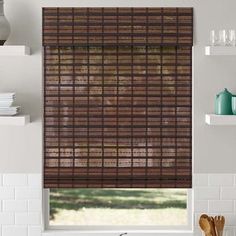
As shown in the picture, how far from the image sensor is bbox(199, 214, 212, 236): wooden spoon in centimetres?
446

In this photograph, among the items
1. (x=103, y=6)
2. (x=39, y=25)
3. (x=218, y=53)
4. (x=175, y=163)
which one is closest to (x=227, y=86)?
(x=218, y=53)

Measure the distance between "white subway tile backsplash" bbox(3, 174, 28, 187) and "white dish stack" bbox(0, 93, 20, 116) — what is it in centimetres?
50

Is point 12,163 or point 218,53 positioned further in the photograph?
point 12,163

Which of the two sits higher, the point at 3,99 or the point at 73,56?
the point at 73,56

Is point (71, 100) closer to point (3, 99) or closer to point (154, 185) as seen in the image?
point (3, 99)

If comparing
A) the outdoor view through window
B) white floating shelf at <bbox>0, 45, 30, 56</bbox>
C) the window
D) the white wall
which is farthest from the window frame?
white floating shelf at <bbox>0, 45, 30, 56</bbox>

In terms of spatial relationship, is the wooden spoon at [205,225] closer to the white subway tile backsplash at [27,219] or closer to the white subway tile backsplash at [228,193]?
the white subway tile backsplash at [228,193]

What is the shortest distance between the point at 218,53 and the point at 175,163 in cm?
84

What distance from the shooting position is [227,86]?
4.59 m

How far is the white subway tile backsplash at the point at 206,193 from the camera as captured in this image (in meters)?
4.64

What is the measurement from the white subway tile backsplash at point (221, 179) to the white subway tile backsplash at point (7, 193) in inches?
55.0

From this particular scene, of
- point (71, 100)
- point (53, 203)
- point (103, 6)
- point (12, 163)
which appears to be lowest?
point (53, 203)

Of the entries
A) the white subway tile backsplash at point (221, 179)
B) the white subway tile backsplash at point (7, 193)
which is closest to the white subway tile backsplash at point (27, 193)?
the white subway tile backsplash at point (7, 193)

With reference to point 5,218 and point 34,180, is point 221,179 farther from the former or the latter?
point 5,218
